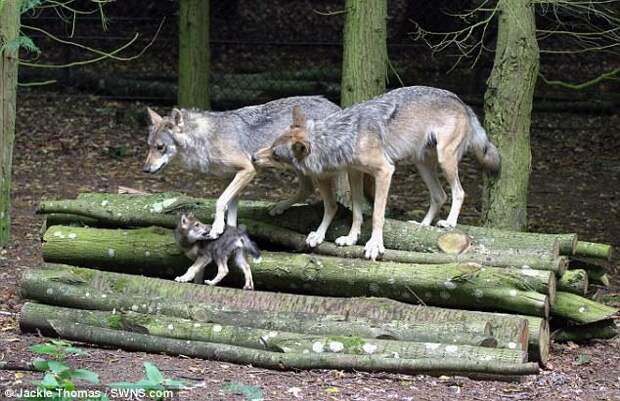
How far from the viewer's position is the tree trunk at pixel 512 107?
977cm

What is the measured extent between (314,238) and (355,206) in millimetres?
455

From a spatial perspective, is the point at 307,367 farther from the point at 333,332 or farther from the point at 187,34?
the point at 187,34

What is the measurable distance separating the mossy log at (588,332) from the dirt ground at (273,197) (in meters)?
0.09

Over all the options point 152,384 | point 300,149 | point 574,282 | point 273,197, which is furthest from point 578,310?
point 273,197

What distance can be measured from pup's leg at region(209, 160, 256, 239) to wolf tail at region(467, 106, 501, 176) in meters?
2.03

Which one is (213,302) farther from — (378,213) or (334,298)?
(378,213)

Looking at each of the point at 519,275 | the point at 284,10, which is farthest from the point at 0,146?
the point at 284,10

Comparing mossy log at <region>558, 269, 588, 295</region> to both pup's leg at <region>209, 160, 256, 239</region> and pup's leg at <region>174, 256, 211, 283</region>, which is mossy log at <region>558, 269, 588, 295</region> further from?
pup's leg at <region>174, 256, 211, 283</region>

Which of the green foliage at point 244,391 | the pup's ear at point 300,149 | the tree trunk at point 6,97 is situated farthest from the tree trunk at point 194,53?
the green foliage at point 244,391

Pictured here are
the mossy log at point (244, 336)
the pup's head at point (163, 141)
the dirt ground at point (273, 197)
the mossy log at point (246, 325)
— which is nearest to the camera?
the dirt ground at point (273, 197)

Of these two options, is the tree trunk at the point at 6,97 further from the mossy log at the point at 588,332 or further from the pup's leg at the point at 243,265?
the mossy log at the point at 588,332

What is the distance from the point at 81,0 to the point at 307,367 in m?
14.9

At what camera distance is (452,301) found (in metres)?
7.98

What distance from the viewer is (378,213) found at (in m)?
8.47
